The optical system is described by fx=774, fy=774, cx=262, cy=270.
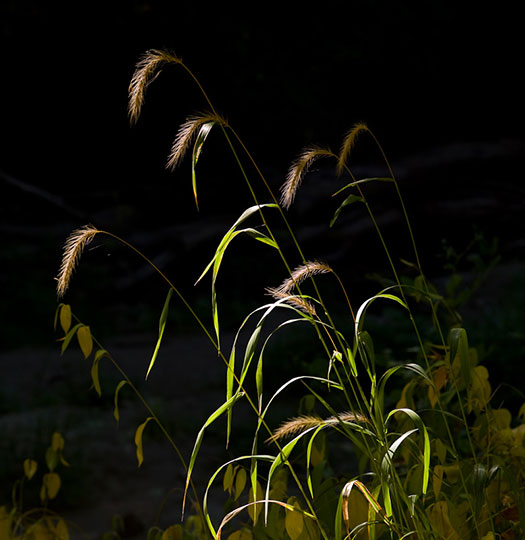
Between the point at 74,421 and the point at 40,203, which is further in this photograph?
the point at 40,203

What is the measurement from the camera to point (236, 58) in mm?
7336

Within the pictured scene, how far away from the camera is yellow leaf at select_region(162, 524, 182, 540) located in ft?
4.71

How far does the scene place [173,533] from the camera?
1450 millimetres

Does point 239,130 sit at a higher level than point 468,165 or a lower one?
higher

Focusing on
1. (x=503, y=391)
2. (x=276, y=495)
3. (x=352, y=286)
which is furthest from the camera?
(x=352, y=286)

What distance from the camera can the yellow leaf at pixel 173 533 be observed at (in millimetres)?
1437

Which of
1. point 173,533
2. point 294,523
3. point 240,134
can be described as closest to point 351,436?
point 294,523

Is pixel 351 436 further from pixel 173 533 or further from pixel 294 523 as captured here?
pixel 173 533

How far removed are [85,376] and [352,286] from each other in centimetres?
256

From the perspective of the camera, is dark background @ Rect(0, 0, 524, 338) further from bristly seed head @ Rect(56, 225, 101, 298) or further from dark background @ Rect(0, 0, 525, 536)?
bristly seed head @ Rect(56, 225, 101, 298)

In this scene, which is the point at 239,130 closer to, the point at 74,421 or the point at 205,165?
Answer: the point at 205,165

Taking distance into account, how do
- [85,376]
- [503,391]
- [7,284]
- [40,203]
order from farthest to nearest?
[40,203] → [7,284] → [85,376] → [503,391]

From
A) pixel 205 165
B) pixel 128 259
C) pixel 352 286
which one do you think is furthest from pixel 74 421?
pixel 205 165

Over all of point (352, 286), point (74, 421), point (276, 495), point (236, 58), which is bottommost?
point (352, 286)
